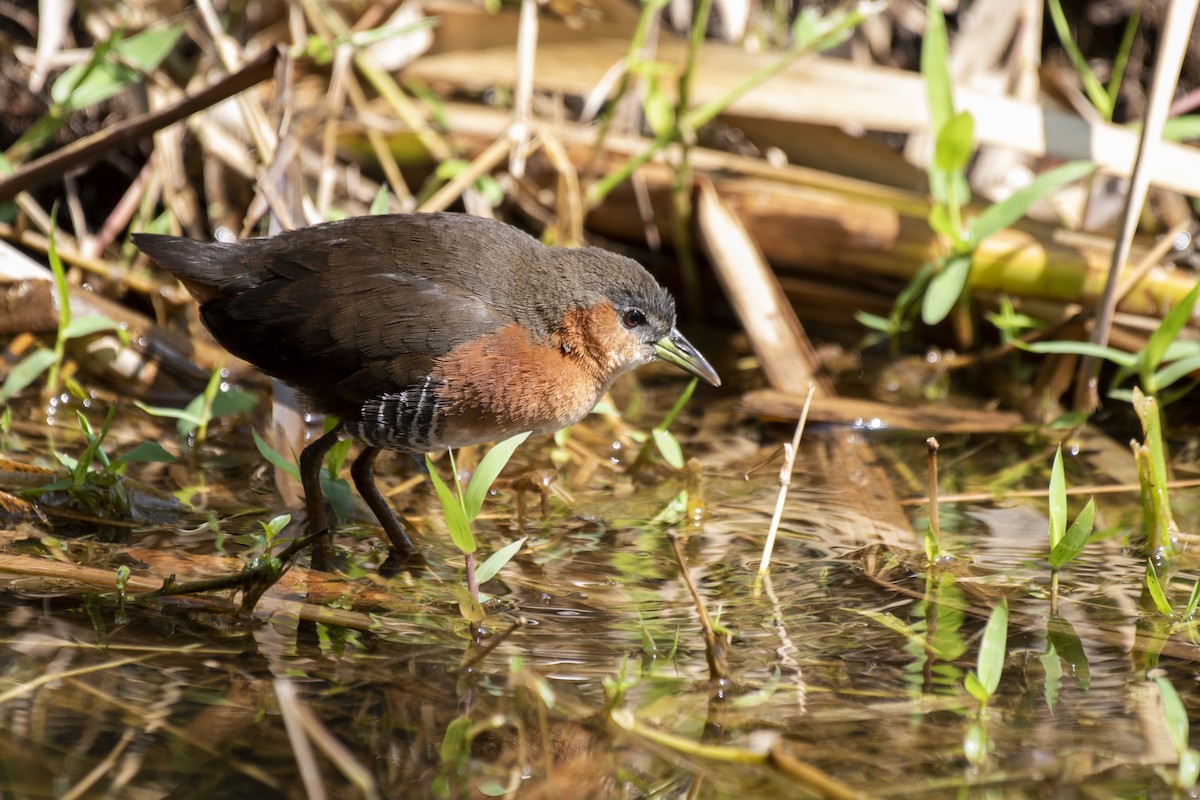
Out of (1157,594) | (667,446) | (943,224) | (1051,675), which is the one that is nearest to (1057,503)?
(1157,594)

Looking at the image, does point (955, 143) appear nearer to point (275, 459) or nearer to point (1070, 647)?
point (1070, 647)

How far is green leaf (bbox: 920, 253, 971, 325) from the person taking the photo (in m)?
4.23

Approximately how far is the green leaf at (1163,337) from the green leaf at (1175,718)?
1.81 metres

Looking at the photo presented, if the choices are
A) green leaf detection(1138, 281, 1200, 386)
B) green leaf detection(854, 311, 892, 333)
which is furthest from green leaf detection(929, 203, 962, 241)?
green leaf detection(1138, 281, 1200, 386)

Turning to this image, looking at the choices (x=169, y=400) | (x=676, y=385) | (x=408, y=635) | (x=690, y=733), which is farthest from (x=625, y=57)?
(x=690, y=733)

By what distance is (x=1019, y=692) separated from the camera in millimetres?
2760

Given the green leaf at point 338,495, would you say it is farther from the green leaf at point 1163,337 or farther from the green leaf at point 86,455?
the green leaf at point 1163,337

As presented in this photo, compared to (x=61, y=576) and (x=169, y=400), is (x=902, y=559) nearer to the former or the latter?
(x=61, y=576)

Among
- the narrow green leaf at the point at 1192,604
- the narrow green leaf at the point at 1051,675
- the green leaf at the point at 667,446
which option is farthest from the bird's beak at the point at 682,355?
the narrow green leaf at the point at 1192,604

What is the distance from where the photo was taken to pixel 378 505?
3.62 meters

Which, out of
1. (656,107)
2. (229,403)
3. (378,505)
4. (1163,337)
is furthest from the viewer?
A: (656,107)

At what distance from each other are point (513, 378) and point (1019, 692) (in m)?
1.51

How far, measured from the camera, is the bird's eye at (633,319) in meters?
3.75

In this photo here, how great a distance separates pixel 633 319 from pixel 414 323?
0.70 meters
